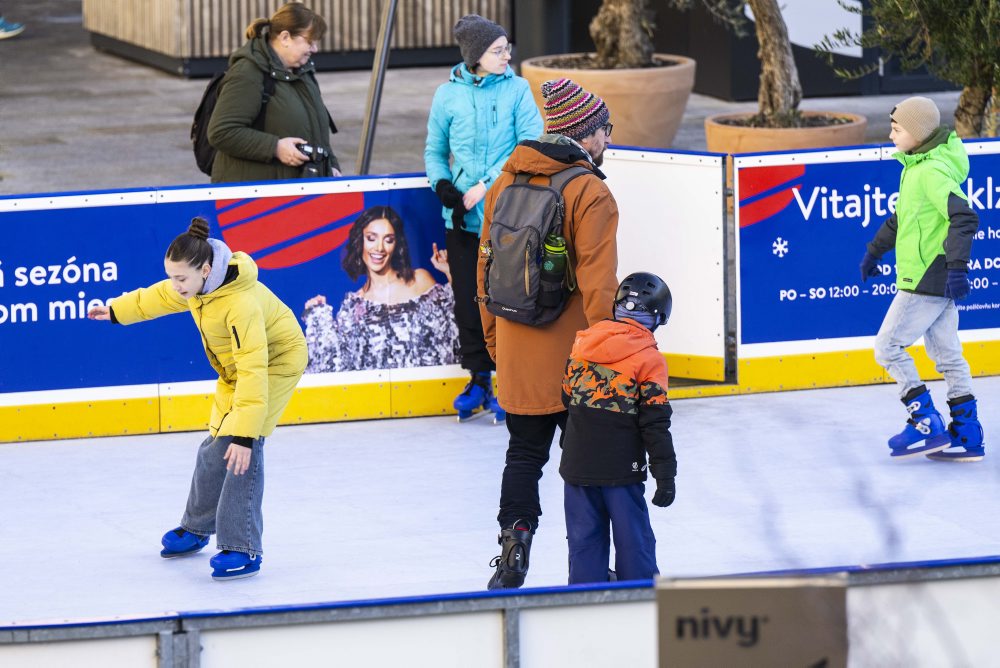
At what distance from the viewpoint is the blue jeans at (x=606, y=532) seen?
5.52 m

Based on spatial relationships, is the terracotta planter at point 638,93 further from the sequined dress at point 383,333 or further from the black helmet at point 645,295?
the black helmet at point 645,295

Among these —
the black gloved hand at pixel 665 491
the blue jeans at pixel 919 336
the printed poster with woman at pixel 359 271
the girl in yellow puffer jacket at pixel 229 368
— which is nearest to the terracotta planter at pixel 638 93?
the printed poster with woman at pixel 359 271

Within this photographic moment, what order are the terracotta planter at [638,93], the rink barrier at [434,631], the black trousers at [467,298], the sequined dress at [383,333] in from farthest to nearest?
the terracotta planter at [638,93] < the sequined dress at [383,333] < the black trousers at [467,298] < the rink barrier at [434,631]

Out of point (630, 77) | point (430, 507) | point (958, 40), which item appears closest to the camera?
point (430, 507)

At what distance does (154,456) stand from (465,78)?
2.37 m

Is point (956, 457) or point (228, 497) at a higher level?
point (228, 497)

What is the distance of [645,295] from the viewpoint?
545 centimetres

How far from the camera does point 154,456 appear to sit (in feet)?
26.8

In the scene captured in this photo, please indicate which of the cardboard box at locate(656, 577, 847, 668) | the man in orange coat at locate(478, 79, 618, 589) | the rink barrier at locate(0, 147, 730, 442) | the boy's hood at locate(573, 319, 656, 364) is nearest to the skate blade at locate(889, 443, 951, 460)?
the rink barrier at locate(0, 147, 730, 442)

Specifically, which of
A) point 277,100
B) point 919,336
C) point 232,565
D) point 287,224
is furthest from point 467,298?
point 232,565

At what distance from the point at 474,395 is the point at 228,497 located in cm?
239

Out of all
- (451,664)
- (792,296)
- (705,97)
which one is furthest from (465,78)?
(705,97)

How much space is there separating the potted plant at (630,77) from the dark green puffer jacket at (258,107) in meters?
6.48

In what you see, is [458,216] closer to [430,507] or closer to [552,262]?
[430,507]
